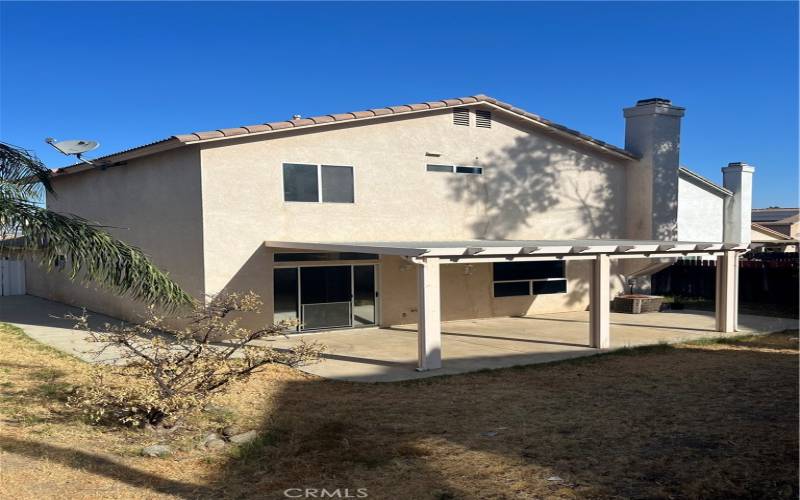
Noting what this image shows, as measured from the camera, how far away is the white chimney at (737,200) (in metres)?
28.4

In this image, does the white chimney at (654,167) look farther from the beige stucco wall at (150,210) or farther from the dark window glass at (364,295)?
the beige stucco wall at (150,210)

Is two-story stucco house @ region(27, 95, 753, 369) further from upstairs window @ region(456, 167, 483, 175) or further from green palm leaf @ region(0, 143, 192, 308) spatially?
green palm leaf @ region(0, 143, 192, 308)

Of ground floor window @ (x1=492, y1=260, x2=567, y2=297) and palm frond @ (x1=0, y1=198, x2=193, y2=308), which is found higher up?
palm frond @ (x1=0, y1=198, x2=193, y2=308)

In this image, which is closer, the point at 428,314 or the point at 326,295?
the point at 428,314

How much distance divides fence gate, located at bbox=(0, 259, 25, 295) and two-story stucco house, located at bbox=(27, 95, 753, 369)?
15.3 ft

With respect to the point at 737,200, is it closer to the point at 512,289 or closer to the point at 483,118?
the point at 512,289

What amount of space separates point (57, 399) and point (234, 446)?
329 cm

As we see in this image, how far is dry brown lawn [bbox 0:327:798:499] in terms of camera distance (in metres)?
5.83

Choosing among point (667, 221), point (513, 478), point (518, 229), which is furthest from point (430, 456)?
point (667, 221)

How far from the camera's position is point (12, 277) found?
973 inches

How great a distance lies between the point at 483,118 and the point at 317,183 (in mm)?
5319

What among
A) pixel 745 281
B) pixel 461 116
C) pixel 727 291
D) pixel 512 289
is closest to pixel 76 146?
pixel 461 116

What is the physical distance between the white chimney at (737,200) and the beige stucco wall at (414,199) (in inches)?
434

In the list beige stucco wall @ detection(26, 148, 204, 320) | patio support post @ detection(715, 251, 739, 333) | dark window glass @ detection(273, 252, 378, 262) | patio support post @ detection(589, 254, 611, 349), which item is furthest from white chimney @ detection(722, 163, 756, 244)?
beige stucco wall @ detection(26, 148, 204, 320)
